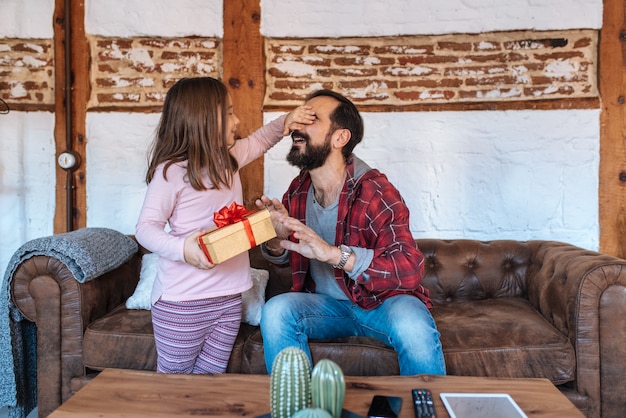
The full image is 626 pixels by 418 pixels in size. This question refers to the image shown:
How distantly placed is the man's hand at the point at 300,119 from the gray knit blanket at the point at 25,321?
3.44 ft

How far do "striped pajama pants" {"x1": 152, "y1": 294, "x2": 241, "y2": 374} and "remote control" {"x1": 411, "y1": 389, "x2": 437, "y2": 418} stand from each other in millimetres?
819

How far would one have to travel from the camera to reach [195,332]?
180cm

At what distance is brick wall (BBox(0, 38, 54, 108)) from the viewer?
3.18 metres

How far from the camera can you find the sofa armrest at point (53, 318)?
2158 millimetres

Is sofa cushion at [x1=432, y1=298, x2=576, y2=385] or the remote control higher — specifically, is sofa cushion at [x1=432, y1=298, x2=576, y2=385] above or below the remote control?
below

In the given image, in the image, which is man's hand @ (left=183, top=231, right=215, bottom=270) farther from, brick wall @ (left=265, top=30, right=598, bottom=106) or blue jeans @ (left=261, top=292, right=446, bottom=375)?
brick wall @ (left=265, top=30, right=598, bottom=106)

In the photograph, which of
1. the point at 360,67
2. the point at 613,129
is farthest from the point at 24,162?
the point at 613,129

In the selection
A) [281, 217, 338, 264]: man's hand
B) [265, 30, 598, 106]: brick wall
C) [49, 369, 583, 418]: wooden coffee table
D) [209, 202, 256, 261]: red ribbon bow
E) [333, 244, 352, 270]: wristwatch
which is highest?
[265, 30, 598, 106]: brick wall

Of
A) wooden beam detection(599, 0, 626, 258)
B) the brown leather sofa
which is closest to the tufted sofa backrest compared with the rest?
the brown leather sofa

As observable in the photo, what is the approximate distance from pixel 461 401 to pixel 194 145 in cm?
120

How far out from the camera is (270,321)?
193cm

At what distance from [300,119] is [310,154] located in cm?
15

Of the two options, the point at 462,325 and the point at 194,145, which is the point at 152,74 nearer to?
the point at 194,145

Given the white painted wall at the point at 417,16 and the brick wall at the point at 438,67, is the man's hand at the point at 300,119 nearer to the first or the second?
the brick wall at the point at 438,67
